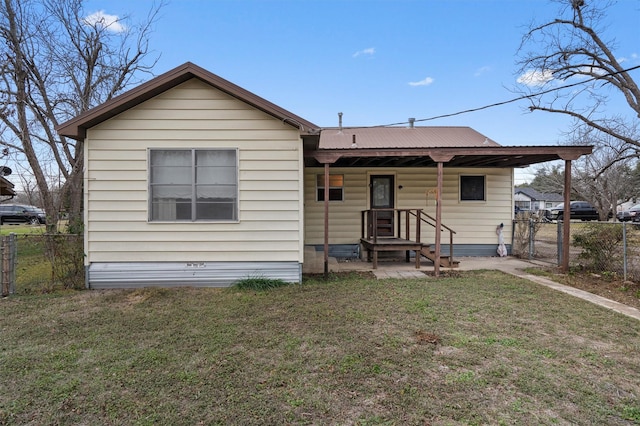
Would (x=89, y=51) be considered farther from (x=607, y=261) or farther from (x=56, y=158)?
(x=607, y=261)

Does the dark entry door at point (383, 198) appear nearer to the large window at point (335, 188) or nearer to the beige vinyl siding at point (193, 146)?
the large window at point (335, 188)

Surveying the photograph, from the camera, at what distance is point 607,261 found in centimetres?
688

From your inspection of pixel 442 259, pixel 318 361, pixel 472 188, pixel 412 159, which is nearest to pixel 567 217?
pixel 442 259

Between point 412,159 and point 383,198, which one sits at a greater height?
point 412,159

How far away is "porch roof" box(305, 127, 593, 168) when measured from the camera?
6809 millimetres

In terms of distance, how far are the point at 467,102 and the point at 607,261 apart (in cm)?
734

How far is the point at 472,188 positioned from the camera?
380 inches

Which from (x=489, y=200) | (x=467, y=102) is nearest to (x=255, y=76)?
(x=467, y=102)

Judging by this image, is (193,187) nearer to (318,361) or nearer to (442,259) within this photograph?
(318,361)

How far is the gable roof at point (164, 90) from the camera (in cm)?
556

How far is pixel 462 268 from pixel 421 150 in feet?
9.58

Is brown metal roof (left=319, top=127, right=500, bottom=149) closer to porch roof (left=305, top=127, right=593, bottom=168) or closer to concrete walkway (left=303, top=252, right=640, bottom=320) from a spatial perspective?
porch roof (left=305, top=127, right=593, bottom=168)

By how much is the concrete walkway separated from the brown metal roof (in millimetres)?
3042

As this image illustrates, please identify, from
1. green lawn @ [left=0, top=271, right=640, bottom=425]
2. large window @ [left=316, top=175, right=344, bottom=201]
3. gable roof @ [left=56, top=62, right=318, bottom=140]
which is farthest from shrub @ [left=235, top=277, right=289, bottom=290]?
large window @ [left=316, top=175, right=344, bottom=201]
